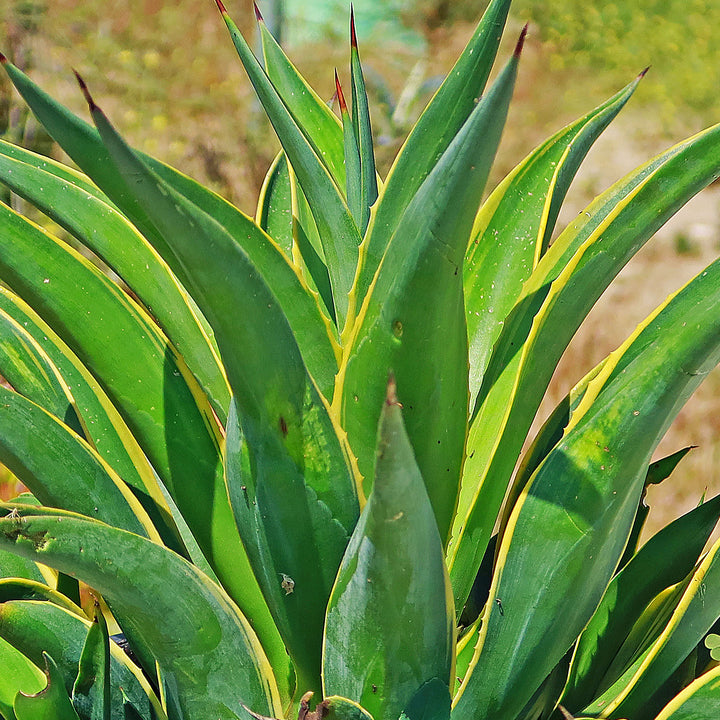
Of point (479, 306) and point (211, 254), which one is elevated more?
point (479, 306)

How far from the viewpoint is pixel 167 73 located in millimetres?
4805

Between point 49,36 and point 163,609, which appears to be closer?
point 163,609

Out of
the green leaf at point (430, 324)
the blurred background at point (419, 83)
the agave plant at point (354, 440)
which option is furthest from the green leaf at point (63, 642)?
the blurred background at point (419, 83)

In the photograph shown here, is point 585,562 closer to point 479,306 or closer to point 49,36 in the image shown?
point 479,306

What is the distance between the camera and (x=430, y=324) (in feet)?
1.74

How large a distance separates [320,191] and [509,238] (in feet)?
0.56

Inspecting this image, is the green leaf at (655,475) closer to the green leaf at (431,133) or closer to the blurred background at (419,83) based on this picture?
the green leaf at (431,133)

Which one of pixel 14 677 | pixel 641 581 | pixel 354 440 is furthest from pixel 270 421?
pixel 641 581

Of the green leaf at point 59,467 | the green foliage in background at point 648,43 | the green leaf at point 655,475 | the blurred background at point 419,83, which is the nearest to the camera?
the green leaf at point 59,467

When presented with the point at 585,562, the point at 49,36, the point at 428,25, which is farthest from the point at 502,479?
the point at 428,25

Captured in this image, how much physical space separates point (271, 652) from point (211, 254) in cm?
36

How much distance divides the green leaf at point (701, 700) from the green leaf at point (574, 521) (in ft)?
0.25

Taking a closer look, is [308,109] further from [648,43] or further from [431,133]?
[648,43]

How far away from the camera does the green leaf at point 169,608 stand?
1.57 ft
